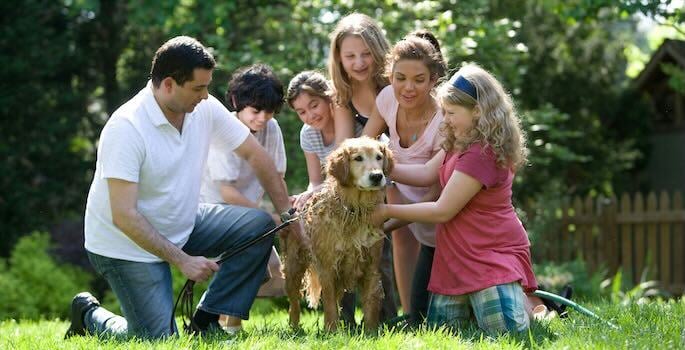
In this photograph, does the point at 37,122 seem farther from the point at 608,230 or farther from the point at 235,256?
the point at 235,256

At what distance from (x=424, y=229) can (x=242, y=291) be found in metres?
1.20

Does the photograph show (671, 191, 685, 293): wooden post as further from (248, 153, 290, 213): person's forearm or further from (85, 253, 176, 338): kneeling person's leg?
(85, 253, 176, 338): kneeling person's leg

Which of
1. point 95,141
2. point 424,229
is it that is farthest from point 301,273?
point 95,141

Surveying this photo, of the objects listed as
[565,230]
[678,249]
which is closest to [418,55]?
[565,230]

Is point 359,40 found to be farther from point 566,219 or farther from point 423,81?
point 566,219

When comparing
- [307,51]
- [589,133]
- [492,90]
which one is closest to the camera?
[492,90]

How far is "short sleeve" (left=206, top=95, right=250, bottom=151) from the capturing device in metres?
5.63

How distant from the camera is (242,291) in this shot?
5.55m

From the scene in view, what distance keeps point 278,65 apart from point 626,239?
6648mm

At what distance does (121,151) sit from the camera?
5.10m

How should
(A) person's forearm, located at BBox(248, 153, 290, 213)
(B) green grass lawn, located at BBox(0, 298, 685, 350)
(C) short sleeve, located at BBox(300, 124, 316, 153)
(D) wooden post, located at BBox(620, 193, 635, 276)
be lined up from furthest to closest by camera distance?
(D) wooden post, located at BBox(620, 193, 635, 276)
(C) short sleeve, located at BBox(300, 124, 316, 153)
(A) person's forearm, located at BBox(248, 153, 290, 213)
(B) green grass lawn, located at BBox(0, 298, 685, 350)

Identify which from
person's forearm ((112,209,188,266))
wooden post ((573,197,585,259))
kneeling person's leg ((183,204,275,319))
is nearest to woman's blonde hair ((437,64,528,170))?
kneeling person's leg ((183,204,275,319))

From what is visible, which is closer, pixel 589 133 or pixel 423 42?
pixel 423 42

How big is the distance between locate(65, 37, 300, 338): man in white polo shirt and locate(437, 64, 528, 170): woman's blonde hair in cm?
129
